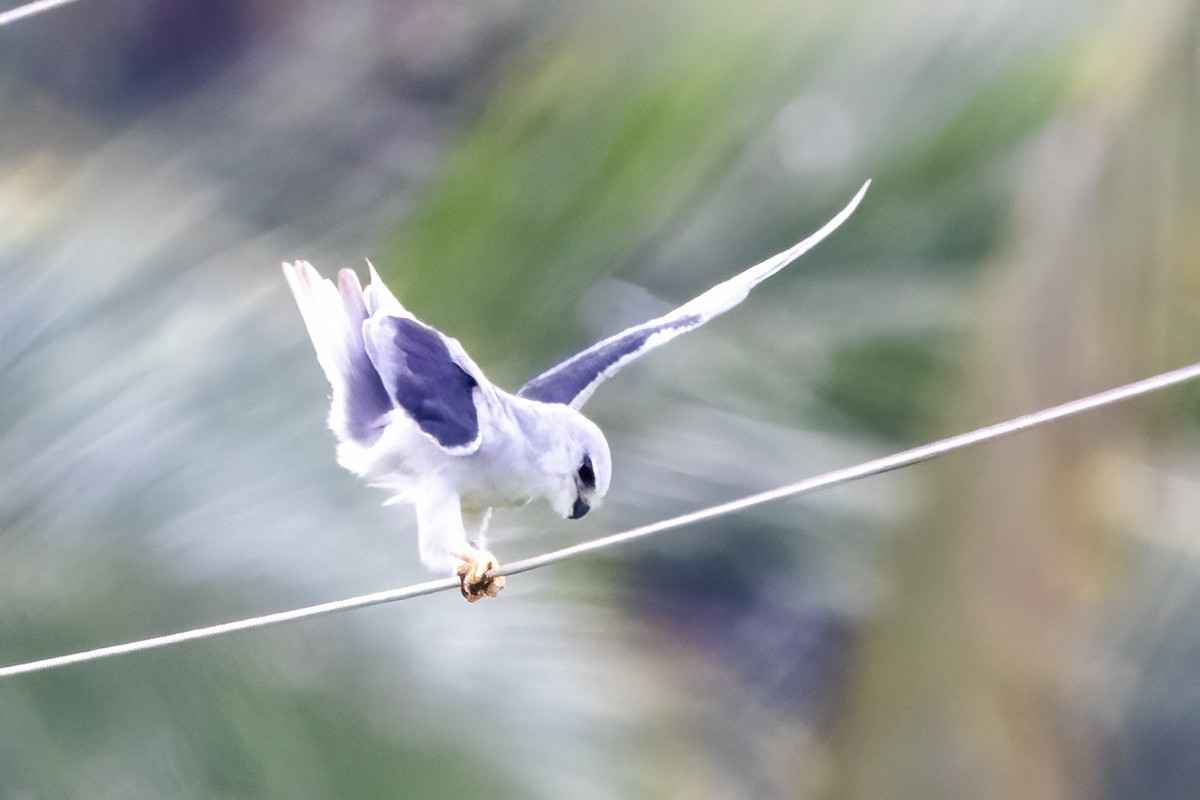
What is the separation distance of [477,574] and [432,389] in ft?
0.48

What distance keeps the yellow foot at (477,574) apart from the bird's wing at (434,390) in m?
0.09

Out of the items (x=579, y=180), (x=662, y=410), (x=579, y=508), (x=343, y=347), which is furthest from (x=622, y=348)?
(x=662, y=410)

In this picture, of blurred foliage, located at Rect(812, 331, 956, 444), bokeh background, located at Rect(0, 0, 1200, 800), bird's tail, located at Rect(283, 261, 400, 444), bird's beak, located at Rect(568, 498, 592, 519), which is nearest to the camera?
bird's tail, located at Rect(283, 261, 400, 444)

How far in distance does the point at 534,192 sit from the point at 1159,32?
2.84ft

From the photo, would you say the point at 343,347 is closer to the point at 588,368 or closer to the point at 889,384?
the point at 588,368

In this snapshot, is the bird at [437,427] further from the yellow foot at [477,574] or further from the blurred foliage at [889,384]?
the blurred foliage at [889,384]

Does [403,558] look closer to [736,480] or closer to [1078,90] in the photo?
[736,480]

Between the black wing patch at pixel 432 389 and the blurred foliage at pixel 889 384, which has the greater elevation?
the blurred foliage at pixel 889 384

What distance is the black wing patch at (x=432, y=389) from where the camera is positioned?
93cm

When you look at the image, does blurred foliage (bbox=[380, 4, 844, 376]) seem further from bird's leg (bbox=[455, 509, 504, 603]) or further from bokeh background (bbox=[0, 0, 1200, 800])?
bird's leg (bbox=[455, 509, 504, 603])

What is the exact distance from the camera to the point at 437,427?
94 centimetres

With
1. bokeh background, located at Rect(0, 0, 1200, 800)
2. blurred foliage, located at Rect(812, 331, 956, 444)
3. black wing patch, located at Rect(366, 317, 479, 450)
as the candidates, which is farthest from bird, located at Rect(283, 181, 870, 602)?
blurred foliage, located at Rect(812, 331, 956, 444)

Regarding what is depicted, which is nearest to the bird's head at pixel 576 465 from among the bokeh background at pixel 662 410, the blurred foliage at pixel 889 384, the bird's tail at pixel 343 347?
the bird's tail at pixel 343 347

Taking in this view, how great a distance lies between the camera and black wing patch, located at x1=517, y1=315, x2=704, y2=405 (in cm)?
105
